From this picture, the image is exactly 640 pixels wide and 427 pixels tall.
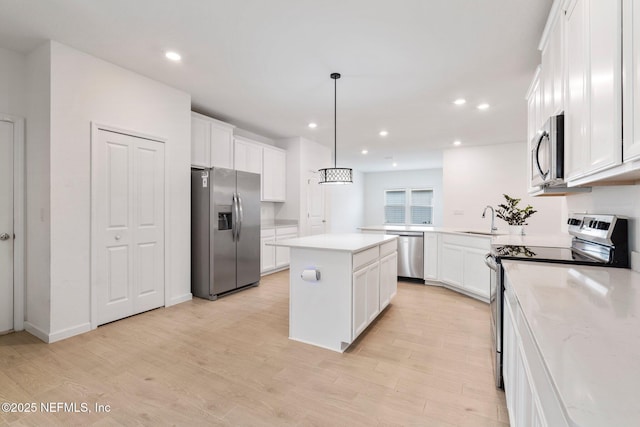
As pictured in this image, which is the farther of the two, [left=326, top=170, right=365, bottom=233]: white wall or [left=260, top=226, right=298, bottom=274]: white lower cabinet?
[left=326, top=170, right=365, bottom=233]: white wall

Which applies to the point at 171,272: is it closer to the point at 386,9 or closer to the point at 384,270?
the point at 384,270

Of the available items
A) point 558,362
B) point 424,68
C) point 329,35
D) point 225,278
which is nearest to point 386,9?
point 329,35

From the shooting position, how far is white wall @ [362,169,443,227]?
9805 mm

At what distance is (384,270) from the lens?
10.6 feet

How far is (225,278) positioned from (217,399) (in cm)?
222

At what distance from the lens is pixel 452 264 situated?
4.22 metres

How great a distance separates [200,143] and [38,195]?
1.88 m

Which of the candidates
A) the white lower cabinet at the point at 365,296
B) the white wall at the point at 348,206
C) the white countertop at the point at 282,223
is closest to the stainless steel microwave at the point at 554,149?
the white lower cabinet at the point at 365,296

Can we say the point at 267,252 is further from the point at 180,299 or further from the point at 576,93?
the point at 576,93

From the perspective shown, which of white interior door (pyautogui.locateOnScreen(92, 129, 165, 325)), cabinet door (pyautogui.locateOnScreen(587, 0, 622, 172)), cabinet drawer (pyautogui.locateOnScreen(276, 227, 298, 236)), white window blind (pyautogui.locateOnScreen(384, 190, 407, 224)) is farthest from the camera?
white window blind (pyautogui.locateOnScreen(384, 190, 407, 224))

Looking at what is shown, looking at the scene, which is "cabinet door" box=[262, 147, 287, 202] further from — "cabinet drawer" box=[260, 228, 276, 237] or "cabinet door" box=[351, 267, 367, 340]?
"cabinet door" box=[351, 267, 367, 340]

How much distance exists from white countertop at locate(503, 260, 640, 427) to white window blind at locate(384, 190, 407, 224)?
9181 millimetres

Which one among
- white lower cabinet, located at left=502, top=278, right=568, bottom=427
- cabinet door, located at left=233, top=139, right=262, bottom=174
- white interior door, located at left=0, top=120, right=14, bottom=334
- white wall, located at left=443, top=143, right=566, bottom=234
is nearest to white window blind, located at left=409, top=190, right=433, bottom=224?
white wall, located at left=443, top=143, right=566, bottom=234

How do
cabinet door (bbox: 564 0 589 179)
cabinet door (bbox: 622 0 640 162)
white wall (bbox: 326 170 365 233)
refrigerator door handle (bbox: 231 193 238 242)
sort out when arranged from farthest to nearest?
white wall (bbox: 326 170 365 233)
refrigerator door handle (bbox: 231 193 238 242)
cabinet door (bbox: 564 0 589 179)
cabinet door (bbox: 622 0 640 162)
